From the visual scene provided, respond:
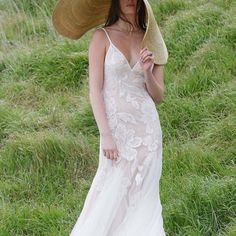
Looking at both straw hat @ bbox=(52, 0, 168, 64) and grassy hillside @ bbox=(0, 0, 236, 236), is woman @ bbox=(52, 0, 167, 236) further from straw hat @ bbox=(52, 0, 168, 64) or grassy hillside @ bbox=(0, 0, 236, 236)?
grassy hillside @ bbox=(0, 0, 236, 236)

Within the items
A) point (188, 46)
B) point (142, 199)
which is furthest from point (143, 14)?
point (188, 46)

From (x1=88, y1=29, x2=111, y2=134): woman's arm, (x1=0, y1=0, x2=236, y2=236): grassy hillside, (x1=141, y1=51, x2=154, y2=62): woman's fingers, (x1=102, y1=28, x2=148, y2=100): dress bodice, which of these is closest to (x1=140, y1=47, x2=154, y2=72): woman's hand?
(x1=141, y1=51, x2=154, y2=62): woman's fingers

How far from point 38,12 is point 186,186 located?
15.0ft

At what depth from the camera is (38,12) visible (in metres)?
9.08

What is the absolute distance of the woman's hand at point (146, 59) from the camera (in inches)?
148

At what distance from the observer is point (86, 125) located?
6.58 m

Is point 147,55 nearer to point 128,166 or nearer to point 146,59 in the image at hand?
point 146,59

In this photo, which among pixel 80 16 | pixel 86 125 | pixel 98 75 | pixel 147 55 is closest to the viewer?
pixel 147 55

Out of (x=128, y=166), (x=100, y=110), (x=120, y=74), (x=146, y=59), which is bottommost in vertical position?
(x=128, y=166)

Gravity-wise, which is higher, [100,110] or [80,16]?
[80,16]

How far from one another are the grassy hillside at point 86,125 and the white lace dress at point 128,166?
84cm

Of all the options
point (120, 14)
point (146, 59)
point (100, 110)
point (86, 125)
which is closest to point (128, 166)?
point (100, 110)

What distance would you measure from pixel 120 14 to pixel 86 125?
8.78 feet

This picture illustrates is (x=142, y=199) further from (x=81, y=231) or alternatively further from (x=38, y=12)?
(x=38, y=12)
